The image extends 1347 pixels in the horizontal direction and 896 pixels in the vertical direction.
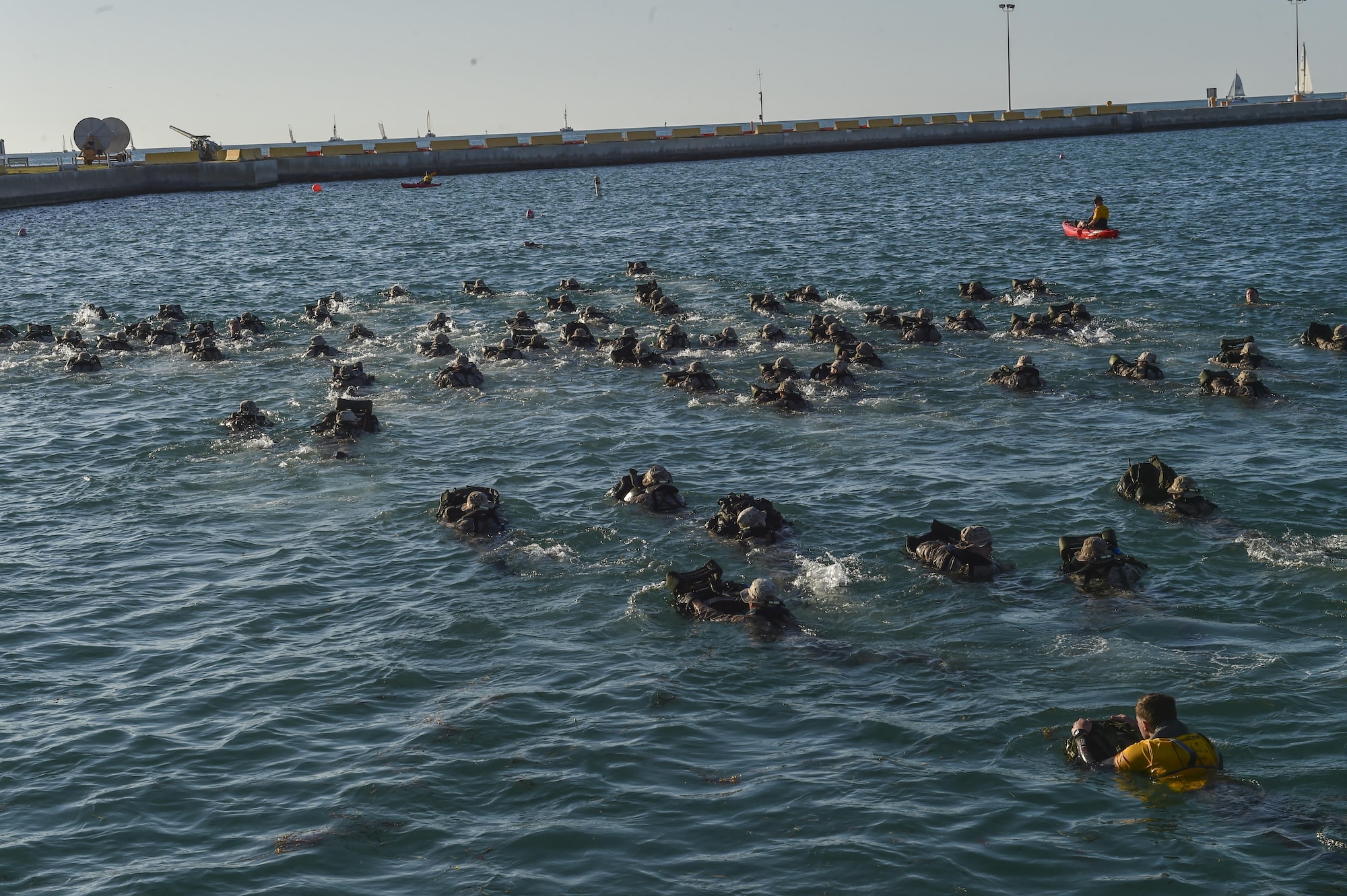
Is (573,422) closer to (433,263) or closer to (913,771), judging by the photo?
(913,771)

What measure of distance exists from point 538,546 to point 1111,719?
1074cm

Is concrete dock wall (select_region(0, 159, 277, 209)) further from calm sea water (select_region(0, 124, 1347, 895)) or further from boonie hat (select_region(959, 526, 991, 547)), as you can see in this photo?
boonie hat (select_region(959, 526, 991, 547))

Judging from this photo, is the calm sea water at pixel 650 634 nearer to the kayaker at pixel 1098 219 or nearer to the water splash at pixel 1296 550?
the water splash at pixel 1296 550

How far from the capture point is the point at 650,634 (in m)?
18.7

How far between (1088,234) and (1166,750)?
1898 inches

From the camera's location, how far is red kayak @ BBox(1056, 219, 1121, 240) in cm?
5784

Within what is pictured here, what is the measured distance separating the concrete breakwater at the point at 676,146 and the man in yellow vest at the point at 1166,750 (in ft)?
343

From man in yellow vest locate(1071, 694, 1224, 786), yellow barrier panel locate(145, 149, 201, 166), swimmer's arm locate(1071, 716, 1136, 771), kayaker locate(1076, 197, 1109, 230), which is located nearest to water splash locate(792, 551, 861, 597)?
swimmer's arm locate(1071, 716, 1136, 771)

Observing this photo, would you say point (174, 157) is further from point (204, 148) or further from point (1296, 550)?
point (1296, 550)

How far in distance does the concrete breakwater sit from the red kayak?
252ft

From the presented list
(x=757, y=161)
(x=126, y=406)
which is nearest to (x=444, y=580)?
(x=126, y=406)

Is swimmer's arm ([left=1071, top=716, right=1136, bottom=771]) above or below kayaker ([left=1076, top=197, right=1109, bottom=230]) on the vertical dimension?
below

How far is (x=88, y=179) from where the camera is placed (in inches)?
3949

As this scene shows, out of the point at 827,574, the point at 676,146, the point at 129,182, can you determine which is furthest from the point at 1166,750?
the point at 676,146
